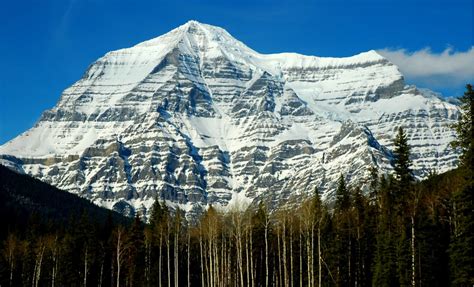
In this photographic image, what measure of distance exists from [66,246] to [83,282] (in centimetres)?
710

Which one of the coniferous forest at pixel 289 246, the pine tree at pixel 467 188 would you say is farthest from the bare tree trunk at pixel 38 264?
the pine tree at pixel 467 188

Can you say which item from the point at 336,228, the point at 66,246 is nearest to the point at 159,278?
the point at 66,246

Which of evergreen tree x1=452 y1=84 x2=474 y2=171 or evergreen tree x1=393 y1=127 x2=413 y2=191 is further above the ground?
evergreen tree x1=393 y1=127 x2=413 y2=191

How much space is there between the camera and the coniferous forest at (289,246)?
78750 mm

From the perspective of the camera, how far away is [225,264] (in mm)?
101250

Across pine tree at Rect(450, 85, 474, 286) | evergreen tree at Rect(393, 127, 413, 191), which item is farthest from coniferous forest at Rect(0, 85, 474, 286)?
pine tree at Rect(450, 85, 474, 286)

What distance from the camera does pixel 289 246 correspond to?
10531cm

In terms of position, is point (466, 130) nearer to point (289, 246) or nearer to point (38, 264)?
point (289, 246)

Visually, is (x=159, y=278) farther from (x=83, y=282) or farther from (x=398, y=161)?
(x=398, y=161)

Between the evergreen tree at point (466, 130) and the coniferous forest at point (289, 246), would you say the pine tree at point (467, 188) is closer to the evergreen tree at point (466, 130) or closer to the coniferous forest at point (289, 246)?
the evergreen tree at point (466, 130)

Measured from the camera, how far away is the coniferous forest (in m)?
78.8

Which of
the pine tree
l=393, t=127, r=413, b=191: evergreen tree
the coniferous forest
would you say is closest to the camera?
the pine tree

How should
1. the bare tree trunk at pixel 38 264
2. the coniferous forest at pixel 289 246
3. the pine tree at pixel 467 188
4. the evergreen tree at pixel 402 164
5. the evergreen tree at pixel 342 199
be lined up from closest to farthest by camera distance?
the pine tree at pixel 467 188
the evergreen tree at pixel 402 164
the coniferous forest at pixel 289 246
the evergreen tree at pixel 342 199
the bare tree trunk at pixel 38 264

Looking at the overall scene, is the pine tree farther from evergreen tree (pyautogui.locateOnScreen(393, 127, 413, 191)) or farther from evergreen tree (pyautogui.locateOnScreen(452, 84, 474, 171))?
evergreen tree (pyautogui.locateOnScreen(393, 127, 413, 191))
